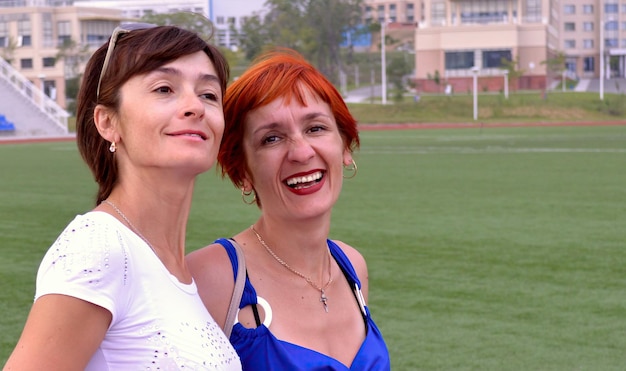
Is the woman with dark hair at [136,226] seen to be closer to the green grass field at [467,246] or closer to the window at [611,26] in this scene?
the green grass field at [467,246]

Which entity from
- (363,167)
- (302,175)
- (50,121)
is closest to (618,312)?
(302,175)

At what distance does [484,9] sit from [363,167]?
62.8 m

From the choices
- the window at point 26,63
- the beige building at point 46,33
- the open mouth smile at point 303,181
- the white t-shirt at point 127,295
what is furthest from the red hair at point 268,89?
the window at point 26,63

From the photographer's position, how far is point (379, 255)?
32.3 ft

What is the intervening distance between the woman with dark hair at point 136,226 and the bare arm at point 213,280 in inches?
5.6

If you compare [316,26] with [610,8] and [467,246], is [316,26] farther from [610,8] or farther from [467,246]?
[467,246]

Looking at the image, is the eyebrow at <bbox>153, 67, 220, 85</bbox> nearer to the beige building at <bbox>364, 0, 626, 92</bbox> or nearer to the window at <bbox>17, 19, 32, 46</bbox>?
the beige building at <bbox>364, 0, 626, 92</bbox>

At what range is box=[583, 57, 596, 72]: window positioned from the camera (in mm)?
108375

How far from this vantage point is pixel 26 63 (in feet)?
262

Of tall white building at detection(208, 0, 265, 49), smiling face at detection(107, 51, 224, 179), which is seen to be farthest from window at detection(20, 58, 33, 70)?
smiling face at detection(107, 51, 224, 179)

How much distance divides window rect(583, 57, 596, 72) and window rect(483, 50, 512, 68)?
3172 centimetres

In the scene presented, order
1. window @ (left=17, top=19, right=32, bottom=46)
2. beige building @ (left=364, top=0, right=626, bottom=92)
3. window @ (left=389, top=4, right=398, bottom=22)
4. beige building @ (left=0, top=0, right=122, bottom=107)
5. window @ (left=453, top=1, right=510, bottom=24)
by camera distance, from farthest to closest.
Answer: window @ (left=389, top=4, right=398, bottom=22) < window @ (left=453, top=1, right=510, bottom=24) < window @ (left=17, top=19, right=32, bottom=46) < beige building @ (left=364, top=0, right=626, bottom=92) < beige building @ (left=0, top=0, right=122, bottom=107)

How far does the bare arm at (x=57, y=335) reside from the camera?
1.92m

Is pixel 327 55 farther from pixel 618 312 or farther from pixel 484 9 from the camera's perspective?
pixel 618 312
